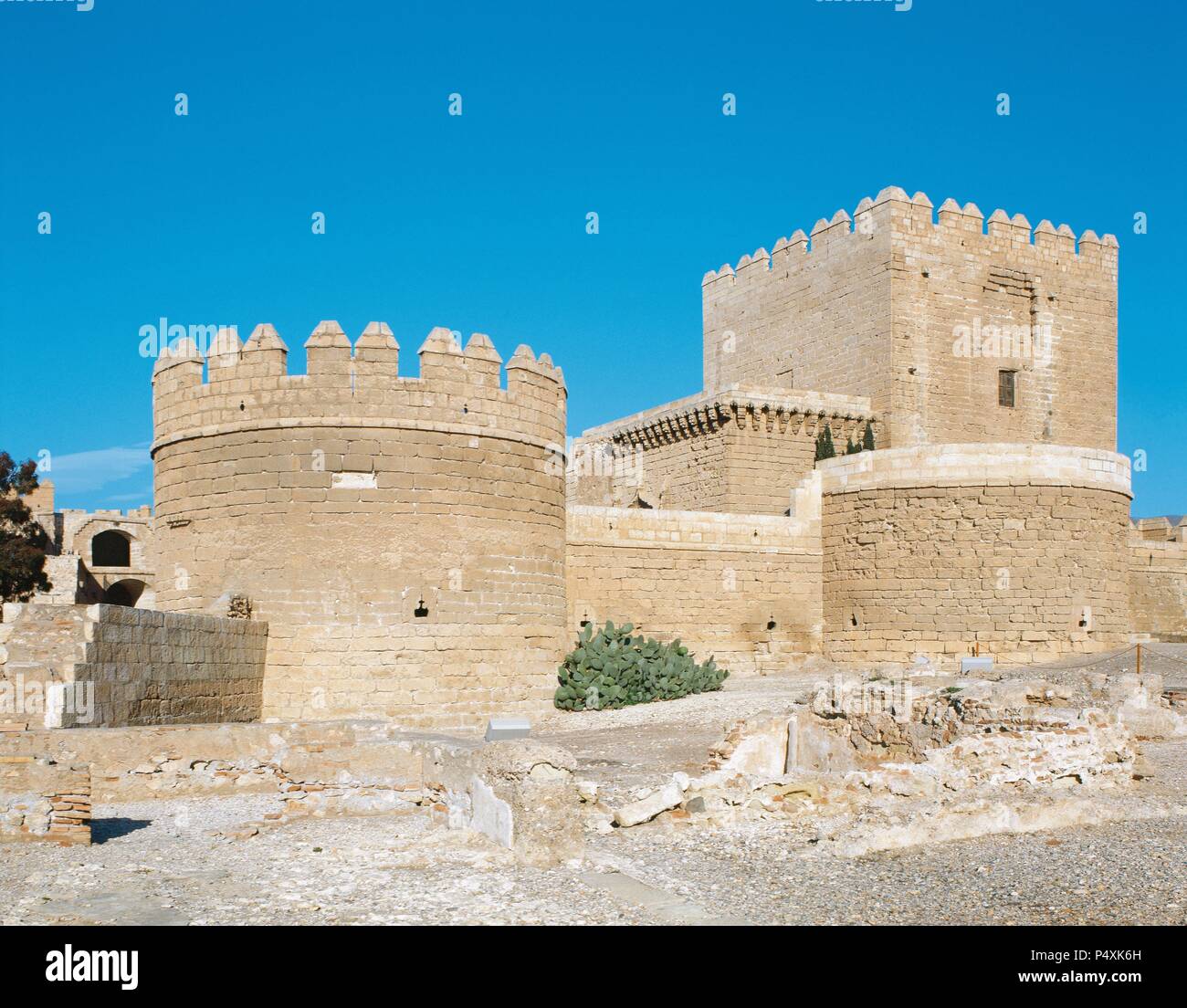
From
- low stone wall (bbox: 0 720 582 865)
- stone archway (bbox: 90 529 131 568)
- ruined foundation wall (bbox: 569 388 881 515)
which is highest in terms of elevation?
ruined foundation wall (bbox: 569 388 881 515)

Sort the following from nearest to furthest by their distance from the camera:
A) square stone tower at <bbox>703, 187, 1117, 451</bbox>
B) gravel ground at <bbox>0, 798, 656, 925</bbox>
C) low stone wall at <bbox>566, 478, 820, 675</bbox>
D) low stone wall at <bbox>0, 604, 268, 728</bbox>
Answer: gravel ground at <bbox>0, 798, 656, 925</bbox>
low stone wall at <bbox>0, 604, 268, 728</bbox>
low stone wall at <bbox>566, 478, 820, 675</bbox>
square stone tower at <bbox>703, 187, 1117, 451</bbox>

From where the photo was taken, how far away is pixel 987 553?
2048cm

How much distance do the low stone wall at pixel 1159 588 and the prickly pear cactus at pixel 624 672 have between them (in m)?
10.6

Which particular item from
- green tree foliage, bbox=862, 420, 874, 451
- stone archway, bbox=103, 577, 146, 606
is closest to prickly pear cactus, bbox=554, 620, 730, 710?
green tree foliage, bbox=862, 420, 874, 451

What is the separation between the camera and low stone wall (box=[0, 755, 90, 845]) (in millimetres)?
7551

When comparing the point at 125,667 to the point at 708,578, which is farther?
the point at 708,578

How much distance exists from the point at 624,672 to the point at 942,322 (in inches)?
570

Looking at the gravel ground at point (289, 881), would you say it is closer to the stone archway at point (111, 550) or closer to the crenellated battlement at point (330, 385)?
the crenellated battlement at point (330, 385)

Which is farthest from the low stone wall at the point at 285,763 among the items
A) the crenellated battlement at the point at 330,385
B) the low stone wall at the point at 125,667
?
the crenellated battlement at the point at 330,385

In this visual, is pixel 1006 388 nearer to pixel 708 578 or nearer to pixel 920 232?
pixel 920 232

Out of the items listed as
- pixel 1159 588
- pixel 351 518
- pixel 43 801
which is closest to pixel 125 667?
pixel 351 518

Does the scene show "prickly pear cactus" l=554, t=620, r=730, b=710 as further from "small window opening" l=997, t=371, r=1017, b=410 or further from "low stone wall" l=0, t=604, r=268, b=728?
"small window opening" l=997, t=371, r=1017, b=410

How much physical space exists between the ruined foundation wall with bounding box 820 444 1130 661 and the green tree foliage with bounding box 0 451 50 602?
88.9 feet

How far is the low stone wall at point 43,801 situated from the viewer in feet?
24.8
